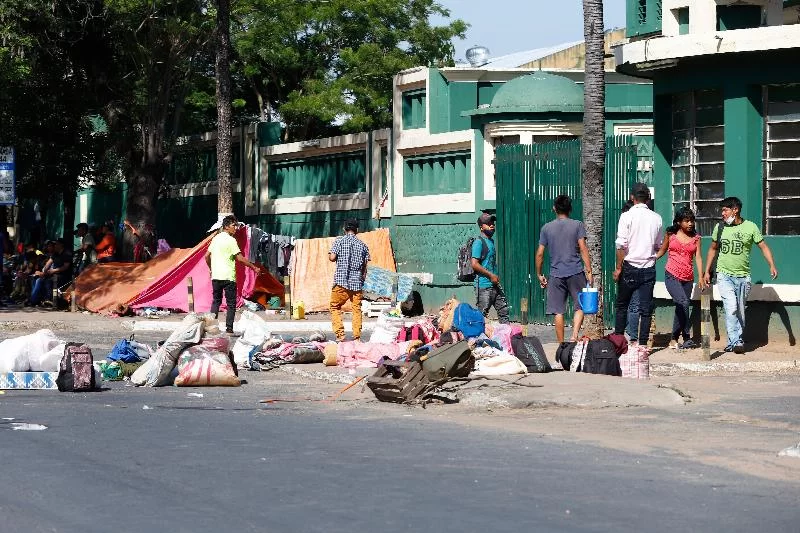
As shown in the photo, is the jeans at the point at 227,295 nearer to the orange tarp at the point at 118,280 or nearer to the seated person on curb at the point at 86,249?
the orange tarp at the point at 118,280

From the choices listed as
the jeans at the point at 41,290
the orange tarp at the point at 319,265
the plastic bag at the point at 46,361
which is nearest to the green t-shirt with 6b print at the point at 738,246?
the plastic bag at the point at 46,361

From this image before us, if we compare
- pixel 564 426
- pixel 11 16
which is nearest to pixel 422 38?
pixel 11 16

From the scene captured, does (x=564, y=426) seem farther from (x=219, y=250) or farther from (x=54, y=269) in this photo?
(x=54, y=269)

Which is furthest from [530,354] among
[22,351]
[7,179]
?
[7,179]

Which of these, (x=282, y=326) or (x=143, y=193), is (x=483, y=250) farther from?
(x=143, y=193)

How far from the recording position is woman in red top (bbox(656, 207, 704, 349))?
1784 centimetres

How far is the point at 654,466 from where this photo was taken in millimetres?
9609

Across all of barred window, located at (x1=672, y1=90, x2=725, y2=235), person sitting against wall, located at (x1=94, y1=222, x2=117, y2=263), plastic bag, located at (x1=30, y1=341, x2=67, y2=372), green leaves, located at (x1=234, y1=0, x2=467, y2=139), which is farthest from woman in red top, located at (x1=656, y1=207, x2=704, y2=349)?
green leaves, located at (x1=234, y1=0, x2=467, y2=139)

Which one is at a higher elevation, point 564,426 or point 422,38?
point 422,38

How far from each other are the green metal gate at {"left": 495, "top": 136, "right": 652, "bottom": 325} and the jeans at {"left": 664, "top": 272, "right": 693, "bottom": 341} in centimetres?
324

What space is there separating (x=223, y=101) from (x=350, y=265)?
11.6 meters

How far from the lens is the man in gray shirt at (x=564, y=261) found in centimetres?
1706

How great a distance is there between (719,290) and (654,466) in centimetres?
817

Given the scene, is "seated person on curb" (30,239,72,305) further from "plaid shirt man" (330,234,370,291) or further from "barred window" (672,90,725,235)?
"barred window" (672,90,725,235)
